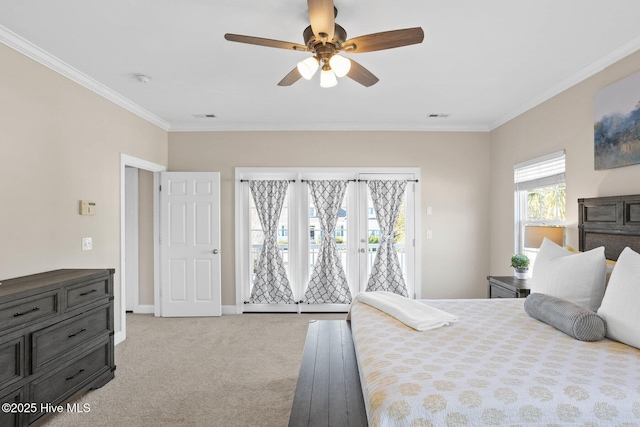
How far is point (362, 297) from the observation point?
275 cm

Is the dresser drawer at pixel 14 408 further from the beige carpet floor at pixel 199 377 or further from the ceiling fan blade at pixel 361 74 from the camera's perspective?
the ceiling fan blade at pixel 361 74

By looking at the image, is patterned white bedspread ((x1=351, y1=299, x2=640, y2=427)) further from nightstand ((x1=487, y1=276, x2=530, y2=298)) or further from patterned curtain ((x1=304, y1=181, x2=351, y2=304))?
patterned curtain ((x1=304, y1=181, x2=351, y2=304))

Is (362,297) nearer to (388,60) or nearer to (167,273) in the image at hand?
(388,60)

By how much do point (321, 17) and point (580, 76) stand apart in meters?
2.68

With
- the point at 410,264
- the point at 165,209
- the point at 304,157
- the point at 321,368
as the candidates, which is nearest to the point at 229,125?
the point at 304,157

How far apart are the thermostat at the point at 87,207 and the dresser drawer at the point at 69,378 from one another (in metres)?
1.23

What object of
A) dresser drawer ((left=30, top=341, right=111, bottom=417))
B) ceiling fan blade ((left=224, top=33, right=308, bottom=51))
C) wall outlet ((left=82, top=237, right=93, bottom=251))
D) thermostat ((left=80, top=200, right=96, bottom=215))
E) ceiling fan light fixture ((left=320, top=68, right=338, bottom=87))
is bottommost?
dresser drawer ((left=30, top=341, right=111, bottom=417))

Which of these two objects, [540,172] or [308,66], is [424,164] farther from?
[308,66]

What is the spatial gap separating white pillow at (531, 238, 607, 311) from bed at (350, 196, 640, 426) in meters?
0.31

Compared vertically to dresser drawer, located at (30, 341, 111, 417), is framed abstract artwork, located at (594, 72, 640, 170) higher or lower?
higher

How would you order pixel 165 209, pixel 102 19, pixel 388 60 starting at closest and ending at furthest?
1. pixel 102 19
2. pixel 388 60
3. pixel 165 209

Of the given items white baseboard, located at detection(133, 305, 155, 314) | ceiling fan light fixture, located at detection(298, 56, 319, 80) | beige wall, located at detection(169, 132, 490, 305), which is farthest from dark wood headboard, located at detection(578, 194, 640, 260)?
white baseboard, located at detection(133, 305, 155, 314)

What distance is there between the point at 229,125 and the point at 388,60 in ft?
9.00

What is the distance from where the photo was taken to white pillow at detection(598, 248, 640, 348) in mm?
1744
